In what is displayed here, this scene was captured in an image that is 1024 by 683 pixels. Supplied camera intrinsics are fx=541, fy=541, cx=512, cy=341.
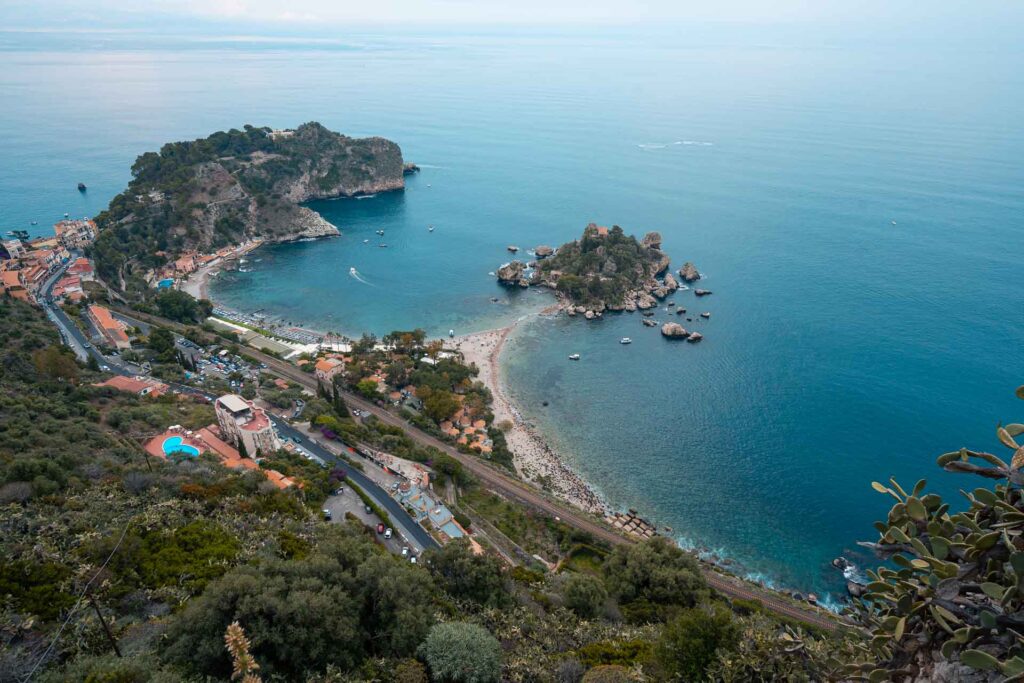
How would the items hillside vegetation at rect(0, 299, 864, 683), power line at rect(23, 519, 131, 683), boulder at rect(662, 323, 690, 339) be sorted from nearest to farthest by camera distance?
power line at rect(23, 519, 131, 683) → hillside vegetation at rect(0, 299, 864, 683) → boulder at rect(662, 323, 690, 339)

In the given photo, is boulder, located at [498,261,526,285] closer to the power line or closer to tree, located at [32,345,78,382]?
tree, located at [32,345,78,382]

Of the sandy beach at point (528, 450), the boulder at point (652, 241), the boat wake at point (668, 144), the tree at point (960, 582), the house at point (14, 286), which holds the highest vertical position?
the boat wake at point (668, 144)

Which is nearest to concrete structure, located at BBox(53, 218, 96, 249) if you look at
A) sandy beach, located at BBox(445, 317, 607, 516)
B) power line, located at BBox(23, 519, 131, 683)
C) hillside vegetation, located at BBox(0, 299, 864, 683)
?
sandy beach, located at BBox(445, 317, 607, 516)

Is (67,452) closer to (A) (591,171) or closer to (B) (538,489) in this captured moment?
(B) (538,489)

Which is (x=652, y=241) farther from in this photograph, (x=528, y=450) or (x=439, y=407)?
(x=439, y=407)

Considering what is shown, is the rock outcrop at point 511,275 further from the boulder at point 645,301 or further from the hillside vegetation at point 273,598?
the hillside vegetation at point 273,598

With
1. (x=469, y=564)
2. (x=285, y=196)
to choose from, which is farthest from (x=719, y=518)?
(x=285, y=196)

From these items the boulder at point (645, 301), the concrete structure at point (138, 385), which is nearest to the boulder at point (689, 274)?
the boulder at point (645, 301)
